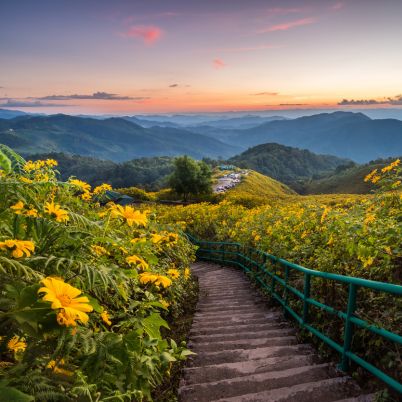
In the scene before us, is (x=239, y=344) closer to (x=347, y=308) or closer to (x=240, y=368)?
(x=240, y=368)

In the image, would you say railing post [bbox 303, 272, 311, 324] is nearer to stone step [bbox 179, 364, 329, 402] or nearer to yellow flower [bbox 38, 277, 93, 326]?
stone step [bbox 179, 364, 329, 402]

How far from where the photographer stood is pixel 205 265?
49.2 ft

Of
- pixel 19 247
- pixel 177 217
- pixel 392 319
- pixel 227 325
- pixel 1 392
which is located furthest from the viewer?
pixel 177 217

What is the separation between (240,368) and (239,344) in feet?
2.42

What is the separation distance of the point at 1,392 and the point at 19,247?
1.98 feet

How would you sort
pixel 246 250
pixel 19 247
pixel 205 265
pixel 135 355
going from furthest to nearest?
pixel 205 265 < pixel 246 250 < pixel 135 355 < pixel 19 247

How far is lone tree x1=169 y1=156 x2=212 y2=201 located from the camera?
2066 inches

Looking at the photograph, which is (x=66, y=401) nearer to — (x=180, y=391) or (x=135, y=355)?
(x=135, y=355)

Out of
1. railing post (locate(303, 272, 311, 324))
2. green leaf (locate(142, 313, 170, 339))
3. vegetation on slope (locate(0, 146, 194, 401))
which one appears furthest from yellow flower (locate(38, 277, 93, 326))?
railing post (locate(303, 272, 311, 324))

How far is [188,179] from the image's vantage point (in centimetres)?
5231

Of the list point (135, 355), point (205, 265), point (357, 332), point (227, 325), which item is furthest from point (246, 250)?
point (135, 355)

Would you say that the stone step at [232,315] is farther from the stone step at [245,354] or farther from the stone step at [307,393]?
the stone step at [307,393]

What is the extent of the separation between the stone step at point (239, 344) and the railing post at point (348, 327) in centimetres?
121

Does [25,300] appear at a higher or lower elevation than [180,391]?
higher
